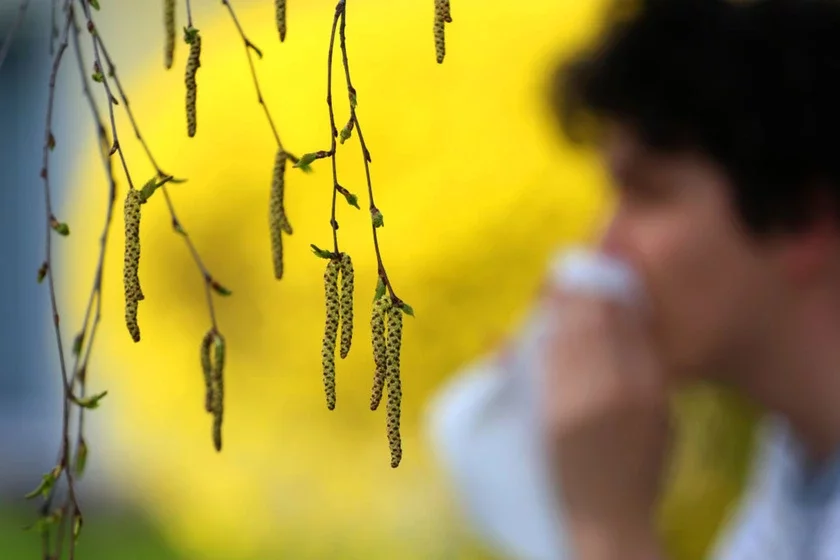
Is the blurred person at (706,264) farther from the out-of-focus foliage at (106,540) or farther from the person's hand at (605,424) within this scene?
the out-of-focus foliage at (106,540)

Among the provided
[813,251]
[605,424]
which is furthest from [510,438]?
[813,251]

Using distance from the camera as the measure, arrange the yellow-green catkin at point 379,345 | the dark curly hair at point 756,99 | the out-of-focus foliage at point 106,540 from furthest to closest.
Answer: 1. the out-of-focus foliage at point 106,540
2. the dark curly hair at point 756,99
3. the yellow-green catkin at point 379,345

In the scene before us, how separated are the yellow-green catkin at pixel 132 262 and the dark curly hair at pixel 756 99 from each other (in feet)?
2.59

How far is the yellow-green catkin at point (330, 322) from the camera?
0.29 m

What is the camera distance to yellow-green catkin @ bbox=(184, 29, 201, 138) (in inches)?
12.4

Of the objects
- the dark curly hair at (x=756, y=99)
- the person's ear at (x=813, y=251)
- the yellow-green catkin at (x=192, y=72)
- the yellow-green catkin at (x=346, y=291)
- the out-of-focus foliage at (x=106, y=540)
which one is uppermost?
the dark curly hair at (x=756, y=99)

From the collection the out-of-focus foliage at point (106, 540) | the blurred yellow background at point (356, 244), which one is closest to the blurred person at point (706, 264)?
the blurred yellow background at point (356, 244)

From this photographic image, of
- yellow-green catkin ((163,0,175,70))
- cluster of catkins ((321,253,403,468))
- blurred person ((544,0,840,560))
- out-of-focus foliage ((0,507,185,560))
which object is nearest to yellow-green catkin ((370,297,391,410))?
cluster of catkins ((321,253,403,468))

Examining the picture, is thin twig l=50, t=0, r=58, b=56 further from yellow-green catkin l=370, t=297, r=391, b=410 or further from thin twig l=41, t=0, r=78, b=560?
yellow-green catkin l=370, t=297, r=391, b=410

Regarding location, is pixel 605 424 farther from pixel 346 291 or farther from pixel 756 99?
pixel 346 291

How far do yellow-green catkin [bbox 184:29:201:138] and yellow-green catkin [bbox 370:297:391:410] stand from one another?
86 millimetres

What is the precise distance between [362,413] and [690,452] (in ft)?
1.49

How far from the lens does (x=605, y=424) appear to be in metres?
1.01

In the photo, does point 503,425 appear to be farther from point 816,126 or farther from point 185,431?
point 185,431
